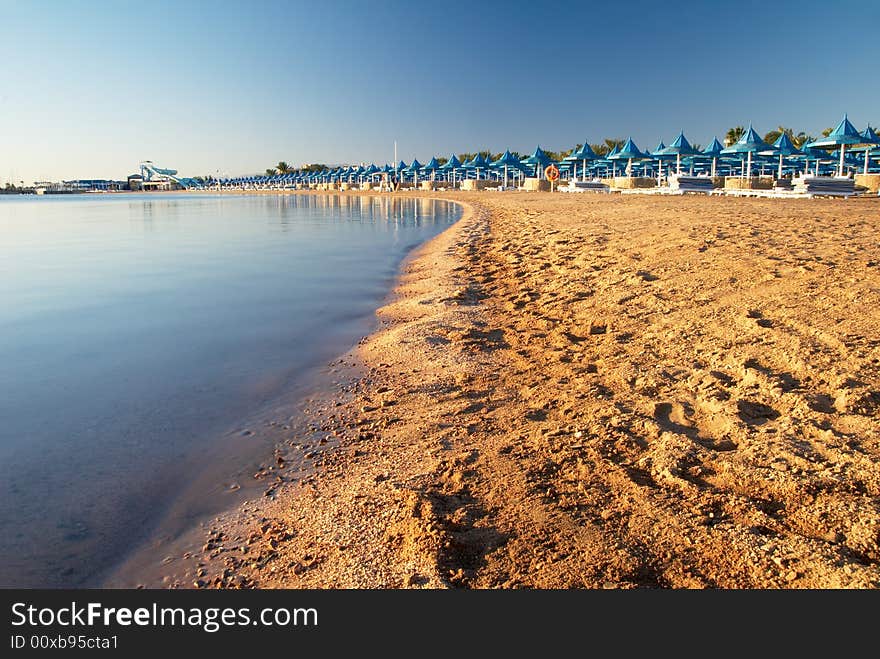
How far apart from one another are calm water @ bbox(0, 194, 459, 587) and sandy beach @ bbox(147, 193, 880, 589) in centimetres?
61

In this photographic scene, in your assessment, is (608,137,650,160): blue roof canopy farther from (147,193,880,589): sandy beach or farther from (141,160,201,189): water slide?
(141,160,201,189): water slide

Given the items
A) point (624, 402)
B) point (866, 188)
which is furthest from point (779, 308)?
point (866, 188)

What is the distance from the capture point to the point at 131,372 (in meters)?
5.66

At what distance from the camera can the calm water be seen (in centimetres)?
311

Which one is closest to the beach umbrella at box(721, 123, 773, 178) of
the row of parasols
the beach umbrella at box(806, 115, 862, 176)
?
the row of parasols

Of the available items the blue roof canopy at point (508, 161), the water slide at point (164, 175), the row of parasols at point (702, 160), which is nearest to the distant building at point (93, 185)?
the water slide at point (164, 175)

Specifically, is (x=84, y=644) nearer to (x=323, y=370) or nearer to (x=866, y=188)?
(x=323, y=370)

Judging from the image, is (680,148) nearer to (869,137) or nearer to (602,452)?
(869,137)

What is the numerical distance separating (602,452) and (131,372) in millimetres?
4621

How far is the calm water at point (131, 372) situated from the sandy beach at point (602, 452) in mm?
613

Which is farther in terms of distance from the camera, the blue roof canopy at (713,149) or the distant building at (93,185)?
the distant building at (93,185)

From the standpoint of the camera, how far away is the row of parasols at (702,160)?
26516 mm

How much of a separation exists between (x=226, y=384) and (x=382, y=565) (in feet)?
11.0

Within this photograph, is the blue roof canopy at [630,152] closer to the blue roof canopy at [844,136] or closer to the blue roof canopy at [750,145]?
the blue roof canopy at [750,145]
